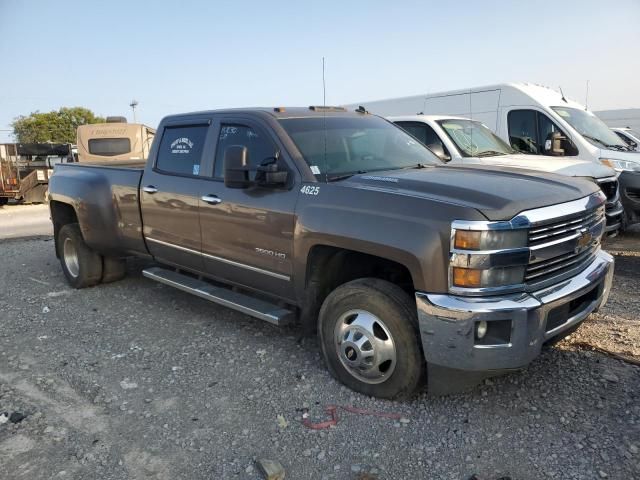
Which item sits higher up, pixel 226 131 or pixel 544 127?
pixel 226 131

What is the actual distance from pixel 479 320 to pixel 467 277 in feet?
0.78

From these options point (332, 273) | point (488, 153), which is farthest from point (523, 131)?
point (332, 273)

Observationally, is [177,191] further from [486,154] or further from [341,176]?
[486,154]

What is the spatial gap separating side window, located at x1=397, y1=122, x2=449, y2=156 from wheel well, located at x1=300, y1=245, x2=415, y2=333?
443 centimetres

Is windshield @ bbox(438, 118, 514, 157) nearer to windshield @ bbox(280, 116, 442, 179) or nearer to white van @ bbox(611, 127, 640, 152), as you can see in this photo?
windshield @ bbox(280, 116, 442, 179)

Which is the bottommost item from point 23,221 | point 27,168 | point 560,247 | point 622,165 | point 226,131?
point 23,221

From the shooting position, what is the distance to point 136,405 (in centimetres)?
349

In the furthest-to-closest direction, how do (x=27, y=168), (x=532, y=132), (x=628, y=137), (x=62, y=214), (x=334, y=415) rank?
(x=27, y=168) < (x=628, y=137) < (x=532, y=132) < (x=62, y=214) < (x=334, y=415)

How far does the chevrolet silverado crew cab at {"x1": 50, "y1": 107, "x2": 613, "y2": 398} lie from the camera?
115 inches

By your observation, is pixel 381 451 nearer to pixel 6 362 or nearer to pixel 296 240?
pixel 296 240

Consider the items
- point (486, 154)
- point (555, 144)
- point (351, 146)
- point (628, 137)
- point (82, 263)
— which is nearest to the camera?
point (351, 146)

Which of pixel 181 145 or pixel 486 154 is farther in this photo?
pixel 486 154

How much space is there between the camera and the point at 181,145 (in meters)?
4.92

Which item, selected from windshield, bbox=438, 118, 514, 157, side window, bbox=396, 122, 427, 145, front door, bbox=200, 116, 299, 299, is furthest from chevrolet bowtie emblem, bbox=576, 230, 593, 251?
side window, bbox=396, 122, 427, 145
